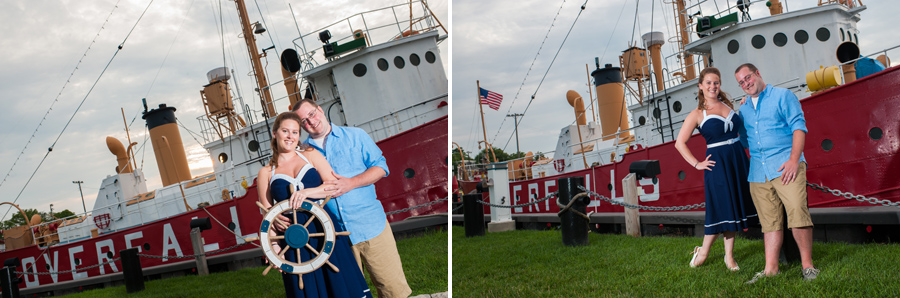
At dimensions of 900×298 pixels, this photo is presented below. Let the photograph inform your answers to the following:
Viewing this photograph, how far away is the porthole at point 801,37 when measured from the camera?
7488 mm

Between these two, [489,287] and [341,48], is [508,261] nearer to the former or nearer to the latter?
[489,287]

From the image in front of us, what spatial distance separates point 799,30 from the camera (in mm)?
7496

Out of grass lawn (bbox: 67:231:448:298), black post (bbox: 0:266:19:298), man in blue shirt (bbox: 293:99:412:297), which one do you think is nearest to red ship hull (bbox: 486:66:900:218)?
grass lawn (bbox: 67:231:448:298)

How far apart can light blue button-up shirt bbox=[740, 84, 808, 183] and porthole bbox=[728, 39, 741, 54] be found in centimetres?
512

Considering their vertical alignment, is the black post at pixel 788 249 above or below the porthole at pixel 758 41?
below

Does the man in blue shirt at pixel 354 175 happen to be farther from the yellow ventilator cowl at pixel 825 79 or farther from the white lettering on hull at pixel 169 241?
the white lettering on hull at pixel 169 241

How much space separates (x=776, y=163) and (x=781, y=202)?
0.23 metres

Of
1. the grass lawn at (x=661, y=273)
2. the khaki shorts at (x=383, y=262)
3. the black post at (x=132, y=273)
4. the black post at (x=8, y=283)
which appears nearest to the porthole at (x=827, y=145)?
the grass lawn at (x=661, y=273)

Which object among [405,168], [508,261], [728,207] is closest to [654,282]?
[728,207]

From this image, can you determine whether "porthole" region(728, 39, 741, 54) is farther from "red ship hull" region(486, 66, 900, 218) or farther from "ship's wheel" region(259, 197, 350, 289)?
"ship's wheel" region(259, 197, 350, 289)

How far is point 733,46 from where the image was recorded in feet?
25.5

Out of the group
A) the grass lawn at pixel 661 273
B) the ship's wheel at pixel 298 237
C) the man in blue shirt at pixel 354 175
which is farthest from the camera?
the grass lawn at pixel 661 273

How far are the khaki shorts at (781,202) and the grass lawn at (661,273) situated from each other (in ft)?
0.82

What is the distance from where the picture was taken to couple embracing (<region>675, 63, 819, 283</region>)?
9.82 feet
